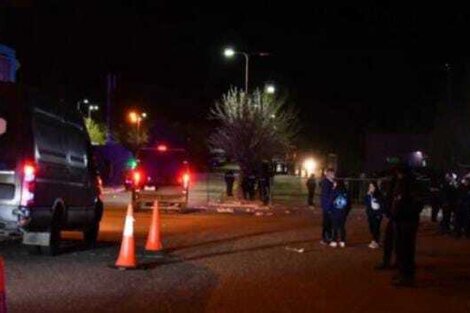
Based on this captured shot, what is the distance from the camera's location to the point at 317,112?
8169 centimetres

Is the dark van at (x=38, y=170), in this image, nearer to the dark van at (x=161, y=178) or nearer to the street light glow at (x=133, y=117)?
the dark van at (x=161, y=178)

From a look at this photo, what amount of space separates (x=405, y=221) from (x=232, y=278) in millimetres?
2828

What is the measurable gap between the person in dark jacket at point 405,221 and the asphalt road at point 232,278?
0.32m

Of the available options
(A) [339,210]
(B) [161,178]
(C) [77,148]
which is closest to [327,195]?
(A) [339,210]

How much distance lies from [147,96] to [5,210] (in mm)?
95168

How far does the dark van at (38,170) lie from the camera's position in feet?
51.3

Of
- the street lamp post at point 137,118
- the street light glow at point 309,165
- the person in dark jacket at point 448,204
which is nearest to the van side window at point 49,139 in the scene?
the person in dark jacket at point 448,204

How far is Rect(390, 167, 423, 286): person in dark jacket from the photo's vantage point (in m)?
14.5

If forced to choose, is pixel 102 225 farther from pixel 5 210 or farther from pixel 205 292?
pixel 205 292

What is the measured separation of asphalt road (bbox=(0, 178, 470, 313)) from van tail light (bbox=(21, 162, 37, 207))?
1.06m

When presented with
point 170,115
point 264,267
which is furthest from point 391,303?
point 170,115

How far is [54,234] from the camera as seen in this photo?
56.0ft

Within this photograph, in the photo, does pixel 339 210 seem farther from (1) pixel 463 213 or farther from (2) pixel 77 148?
(1) pixel 463 213

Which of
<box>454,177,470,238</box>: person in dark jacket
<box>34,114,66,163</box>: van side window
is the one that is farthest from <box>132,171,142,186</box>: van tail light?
<box>34,114,66,163</box>: van side window
